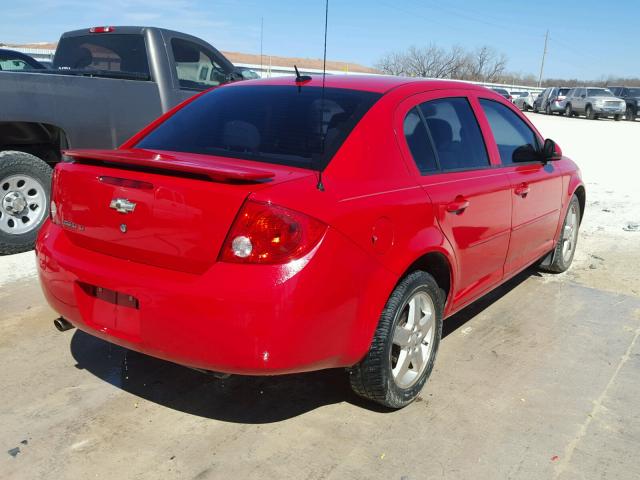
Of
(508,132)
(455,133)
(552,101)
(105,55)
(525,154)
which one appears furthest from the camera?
(552,101)

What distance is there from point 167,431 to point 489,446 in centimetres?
149

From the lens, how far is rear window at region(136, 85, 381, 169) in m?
3.05

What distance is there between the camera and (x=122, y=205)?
271cm

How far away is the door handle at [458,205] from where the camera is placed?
3.34m

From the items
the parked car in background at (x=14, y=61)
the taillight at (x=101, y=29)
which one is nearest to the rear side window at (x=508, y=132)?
the taillight at (x=101, y=29)

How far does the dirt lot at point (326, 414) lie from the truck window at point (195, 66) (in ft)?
11.0

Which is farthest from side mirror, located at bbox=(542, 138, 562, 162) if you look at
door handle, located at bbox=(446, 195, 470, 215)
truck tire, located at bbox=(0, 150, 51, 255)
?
truck tire, located at bbox=(0, 150, 51, 255)

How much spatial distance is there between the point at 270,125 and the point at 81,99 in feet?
10.6

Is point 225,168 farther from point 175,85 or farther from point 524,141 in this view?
point 175,85

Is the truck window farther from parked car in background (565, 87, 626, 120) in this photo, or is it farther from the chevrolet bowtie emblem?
parked car in background (565, 87, 626, 120)

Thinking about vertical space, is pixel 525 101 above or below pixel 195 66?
below

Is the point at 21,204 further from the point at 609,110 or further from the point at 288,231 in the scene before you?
the point at 609,110

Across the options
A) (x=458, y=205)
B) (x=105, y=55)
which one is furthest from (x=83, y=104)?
(x=458, y=205)

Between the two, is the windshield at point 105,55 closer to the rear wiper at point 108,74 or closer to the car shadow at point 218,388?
the rear wiper at point 108,74
